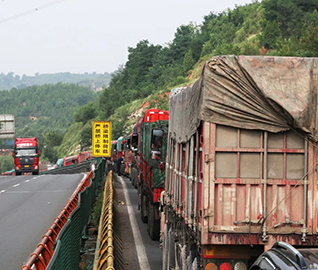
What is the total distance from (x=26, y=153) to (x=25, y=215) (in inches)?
1496

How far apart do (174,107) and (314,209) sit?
4742 millimetres

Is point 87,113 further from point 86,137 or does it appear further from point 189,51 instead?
point 189,51

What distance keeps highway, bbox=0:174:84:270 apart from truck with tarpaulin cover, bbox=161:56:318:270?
7370mm

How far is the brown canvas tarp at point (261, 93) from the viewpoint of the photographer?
8.12 m

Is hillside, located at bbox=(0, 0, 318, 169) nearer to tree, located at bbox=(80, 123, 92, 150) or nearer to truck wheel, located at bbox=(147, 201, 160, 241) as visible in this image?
tree, located at bbox=(80, 123, 92, 150)

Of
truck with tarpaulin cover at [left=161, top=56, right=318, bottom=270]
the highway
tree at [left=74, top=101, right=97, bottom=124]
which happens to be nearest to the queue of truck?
truck with tarpaulin cover at [left=161, top=56, right=318, bottom=270]

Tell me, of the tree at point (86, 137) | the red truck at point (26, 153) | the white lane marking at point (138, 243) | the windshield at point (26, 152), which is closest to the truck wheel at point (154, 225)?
the white lane marking at point (138, 243)

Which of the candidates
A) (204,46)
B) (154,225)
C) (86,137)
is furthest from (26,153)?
(86,137)

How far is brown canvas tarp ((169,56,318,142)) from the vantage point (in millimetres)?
8117

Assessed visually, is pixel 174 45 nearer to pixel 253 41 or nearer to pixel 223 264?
pixel 253 41

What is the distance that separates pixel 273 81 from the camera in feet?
27.3

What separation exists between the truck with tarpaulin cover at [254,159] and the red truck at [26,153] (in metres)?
53.9

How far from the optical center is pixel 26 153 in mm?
61250

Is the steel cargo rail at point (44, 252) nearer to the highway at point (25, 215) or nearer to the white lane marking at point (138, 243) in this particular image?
the white lane marking at point (138, 243)
